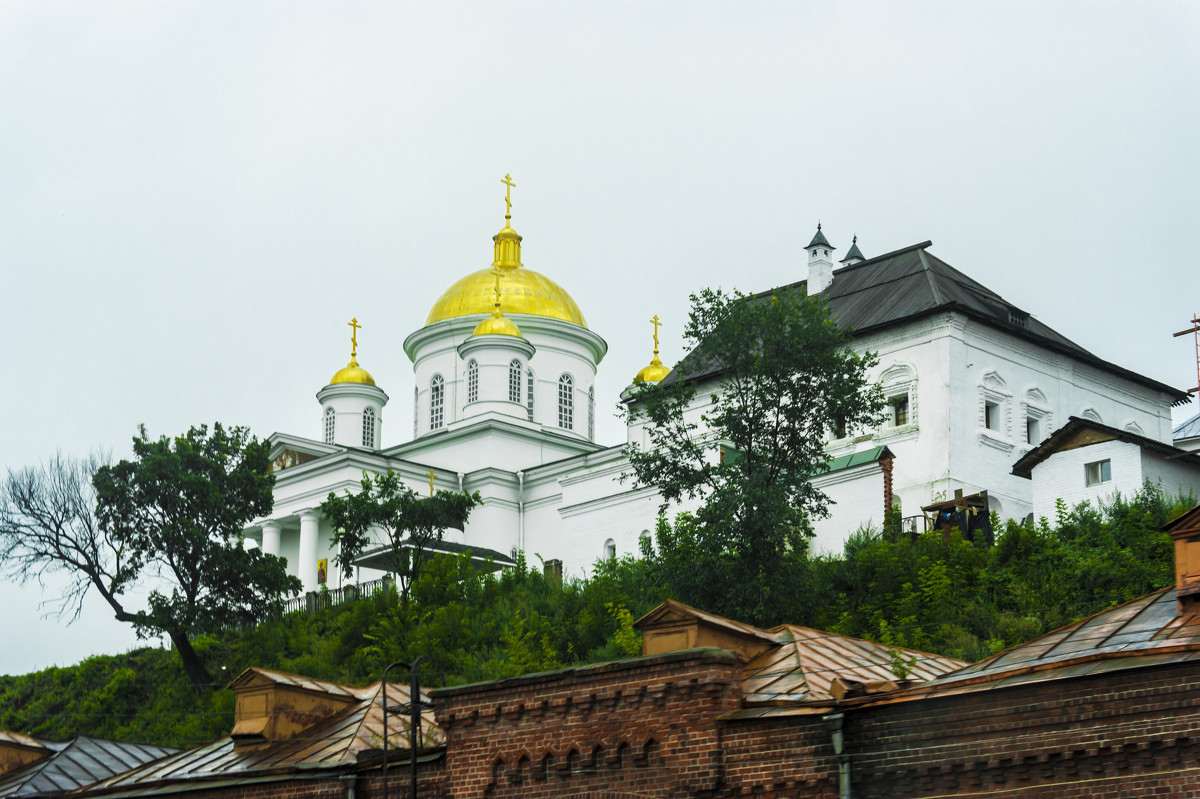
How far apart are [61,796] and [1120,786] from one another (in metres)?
17.4

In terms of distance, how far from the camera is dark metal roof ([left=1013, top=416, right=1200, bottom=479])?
121 ft

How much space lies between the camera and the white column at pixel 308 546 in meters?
55.8

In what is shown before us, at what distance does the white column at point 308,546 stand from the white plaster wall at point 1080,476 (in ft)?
88.3

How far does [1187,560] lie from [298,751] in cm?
1216

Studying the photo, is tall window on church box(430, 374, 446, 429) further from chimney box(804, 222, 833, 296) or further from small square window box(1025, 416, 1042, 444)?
small square window box(1025, 416, 1042, 444)

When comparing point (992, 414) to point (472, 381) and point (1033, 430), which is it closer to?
point (1033, 430)

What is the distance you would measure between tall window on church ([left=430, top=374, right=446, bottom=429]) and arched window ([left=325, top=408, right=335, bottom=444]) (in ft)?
14.6

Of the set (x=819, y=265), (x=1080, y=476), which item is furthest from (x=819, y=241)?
(x=1080, y=476)

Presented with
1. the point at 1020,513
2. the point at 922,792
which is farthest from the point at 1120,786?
the point at 1020,513

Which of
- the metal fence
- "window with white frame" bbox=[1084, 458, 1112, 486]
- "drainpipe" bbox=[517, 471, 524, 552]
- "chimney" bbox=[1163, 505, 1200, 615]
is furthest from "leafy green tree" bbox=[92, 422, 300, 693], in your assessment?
"chimney" bbox=[1163, 505, 1200, 615]

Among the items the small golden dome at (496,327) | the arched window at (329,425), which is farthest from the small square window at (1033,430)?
the arched window at (329,425)

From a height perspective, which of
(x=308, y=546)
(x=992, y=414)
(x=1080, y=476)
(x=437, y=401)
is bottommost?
(x=1080, y=476)

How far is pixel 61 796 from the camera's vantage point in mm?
24875

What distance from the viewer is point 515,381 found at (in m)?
62.0
